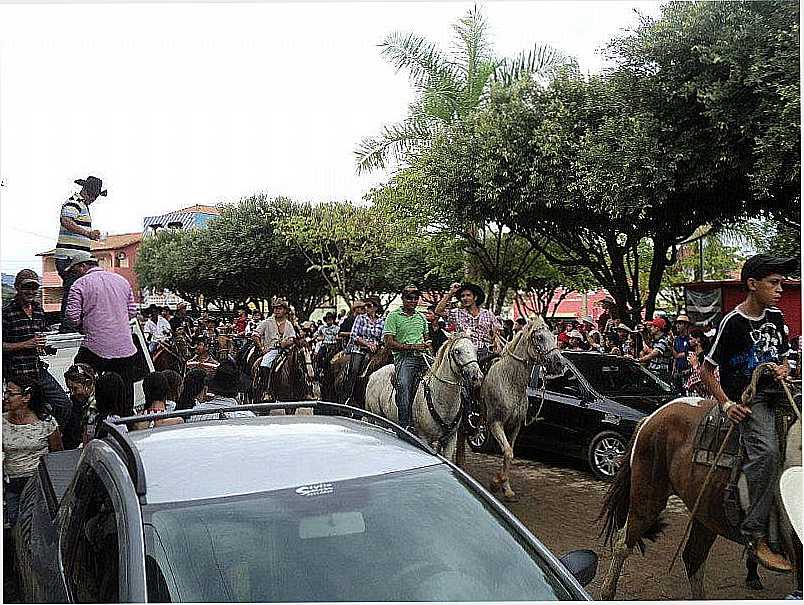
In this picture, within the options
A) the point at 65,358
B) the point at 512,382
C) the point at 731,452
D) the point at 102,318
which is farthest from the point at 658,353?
the point at 65,358

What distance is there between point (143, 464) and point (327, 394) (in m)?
7.76

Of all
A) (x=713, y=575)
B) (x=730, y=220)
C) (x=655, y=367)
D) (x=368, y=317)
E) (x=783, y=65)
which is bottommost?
(x=713, y=575)

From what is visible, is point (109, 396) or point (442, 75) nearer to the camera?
point (109, 396)

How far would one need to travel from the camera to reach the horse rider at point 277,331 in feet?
34.1

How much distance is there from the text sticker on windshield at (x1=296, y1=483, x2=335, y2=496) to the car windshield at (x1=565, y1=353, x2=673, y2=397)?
5.86m

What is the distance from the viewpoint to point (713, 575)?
5496 millimetres

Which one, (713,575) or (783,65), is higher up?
(783,65)

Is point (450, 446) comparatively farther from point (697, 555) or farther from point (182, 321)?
point (182, 321)

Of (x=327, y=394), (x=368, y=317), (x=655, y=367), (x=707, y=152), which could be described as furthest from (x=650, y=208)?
(x=327, y=394)

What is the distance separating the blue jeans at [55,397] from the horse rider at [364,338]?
4455 mm

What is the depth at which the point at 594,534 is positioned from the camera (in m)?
6.59

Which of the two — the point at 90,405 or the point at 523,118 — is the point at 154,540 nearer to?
the point at 90,405

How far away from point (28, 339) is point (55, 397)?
0.55 metres

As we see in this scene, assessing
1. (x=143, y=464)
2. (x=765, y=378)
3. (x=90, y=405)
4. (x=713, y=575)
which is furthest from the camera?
(x=90, y=405)
